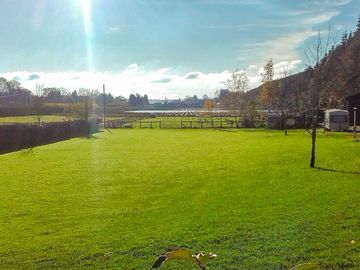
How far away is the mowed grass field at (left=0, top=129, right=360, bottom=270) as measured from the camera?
7.49 metres

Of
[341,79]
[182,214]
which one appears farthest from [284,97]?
[182,214]

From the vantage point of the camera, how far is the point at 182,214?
10562mm

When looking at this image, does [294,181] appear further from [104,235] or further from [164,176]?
[104,235]

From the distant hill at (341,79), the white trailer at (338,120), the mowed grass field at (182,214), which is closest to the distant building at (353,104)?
the white trailer at (338,120)

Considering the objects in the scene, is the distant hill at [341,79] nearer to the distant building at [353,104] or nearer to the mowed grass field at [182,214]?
the distant building at [353,104]

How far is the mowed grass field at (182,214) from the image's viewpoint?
7.49 meters

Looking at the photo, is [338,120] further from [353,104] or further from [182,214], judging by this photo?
[182,214]

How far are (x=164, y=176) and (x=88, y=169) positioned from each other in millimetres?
4587

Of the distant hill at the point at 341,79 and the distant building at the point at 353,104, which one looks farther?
the distant hill at the point at 341,79

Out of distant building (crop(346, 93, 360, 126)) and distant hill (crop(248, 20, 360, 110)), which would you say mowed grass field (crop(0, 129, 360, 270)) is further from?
distant hill (crop(248, 20, 360, 110))

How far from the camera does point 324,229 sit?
28.7 ft

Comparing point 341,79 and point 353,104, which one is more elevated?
point 341,79

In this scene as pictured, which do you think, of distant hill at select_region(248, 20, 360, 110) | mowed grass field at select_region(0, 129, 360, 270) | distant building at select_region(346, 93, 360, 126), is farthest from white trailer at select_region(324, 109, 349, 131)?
distant hill at select_region(248, 20, 360, 110)

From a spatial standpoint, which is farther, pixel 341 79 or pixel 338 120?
pixel 341 79
